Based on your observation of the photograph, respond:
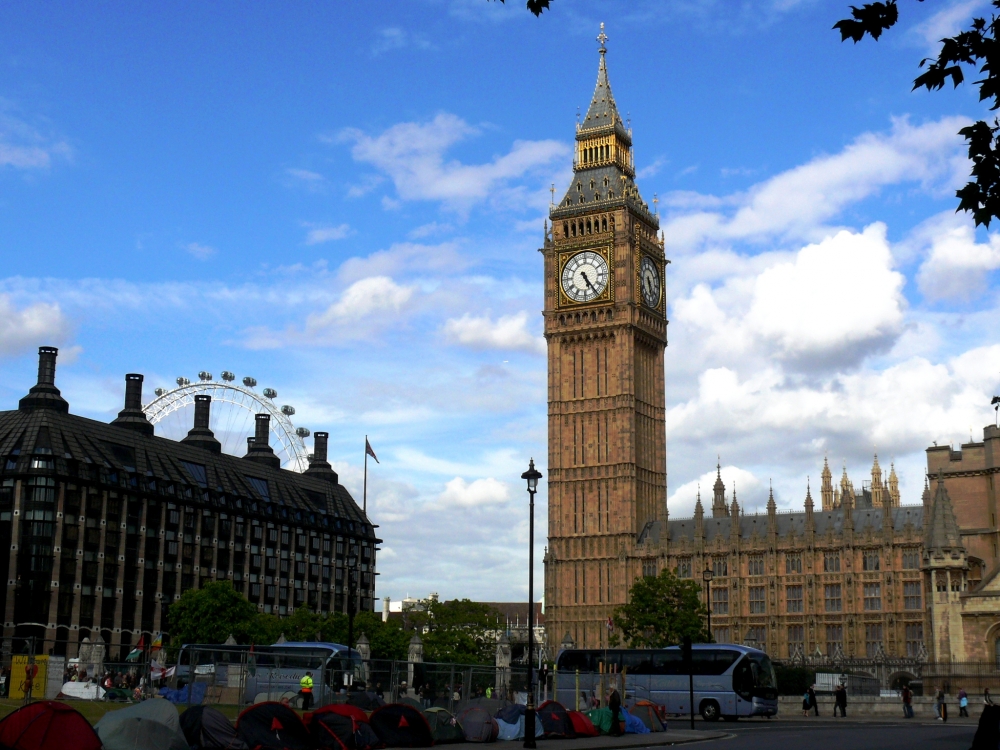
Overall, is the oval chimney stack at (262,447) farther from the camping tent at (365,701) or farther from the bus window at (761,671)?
the camping tent at (365,701)

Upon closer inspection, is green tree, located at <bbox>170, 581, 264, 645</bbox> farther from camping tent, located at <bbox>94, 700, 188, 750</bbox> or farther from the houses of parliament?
camping tent, located at <bbox>94, 700, 188, 750</bbox>

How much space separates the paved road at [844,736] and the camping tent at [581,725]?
3.86 meters

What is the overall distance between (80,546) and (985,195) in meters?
93.3

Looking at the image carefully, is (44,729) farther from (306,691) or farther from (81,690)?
(306,691)

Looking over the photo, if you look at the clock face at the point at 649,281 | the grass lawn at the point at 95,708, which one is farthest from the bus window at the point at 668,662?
the clock face at the point at 649,281

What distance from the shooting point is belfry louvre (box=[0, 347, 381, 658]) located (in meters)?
95.7

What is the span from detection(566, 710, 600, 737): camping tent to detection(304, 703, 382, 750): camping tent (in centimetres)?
1033

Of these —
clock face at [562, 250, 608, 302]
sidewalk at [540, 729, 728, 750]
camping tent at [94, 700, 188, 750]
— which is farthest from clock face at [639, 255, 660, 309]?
camping tent at [94, 700, 188, 750]

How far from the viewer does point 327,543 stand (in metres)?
136

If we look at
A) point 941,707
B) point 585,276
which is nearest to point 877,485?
point 585,276

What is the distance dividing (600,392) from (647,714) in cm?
7637

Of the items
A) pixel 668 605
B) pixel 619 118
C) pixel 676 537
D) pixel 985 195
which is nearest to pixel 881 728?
pixel 985 195

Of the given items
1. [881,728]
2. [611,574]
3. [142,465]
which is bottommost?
[881,728]

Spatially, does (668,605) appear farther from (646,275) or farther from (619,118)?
(619,118)
